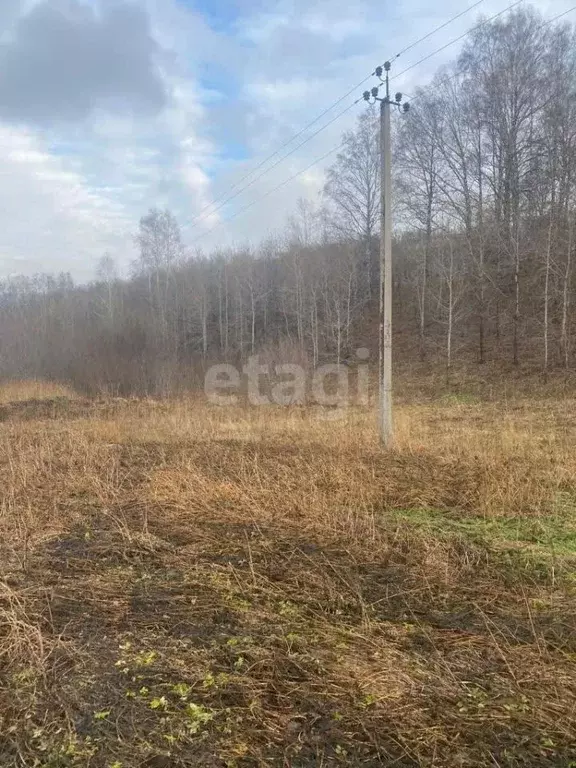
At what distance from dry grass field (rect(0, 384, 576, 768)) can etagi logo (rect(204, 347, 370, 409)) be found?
1196 centimetres

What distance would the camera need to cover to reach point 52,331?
37.4 metres

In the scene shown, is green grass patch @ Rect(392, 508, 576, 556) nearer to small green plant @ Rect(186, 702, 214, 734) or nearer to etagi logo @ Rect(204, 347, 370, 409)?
small green plant @ Rect(186, 702, 214, 734)

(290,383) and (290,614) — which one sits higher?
(290,383)

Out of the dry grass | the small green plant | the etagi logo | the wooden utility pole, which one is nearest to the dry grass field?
the small green plant

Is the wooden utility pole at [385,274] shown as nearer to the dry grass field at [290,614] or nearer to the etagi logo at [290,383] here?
the dry grass field at [290,614]

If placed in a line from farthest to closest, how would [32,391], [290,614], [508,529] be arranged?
[32,391], [508,529], [290,614]

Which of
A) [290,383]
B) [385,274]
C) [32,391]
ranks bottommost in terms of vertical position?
[32,391]

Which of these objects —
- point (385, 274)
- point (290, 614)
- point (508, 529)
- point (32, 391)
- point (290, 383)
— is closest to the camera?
point (290, 614)

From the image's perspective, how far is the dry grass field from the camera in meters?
2.16

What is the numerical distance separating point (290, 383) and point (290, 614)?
62.6 ft

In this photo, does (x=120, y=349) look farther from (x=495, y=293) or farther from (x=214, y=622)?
(x=214, y=622)

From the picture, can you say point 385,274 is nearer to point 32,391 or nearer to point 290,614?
point 290,614

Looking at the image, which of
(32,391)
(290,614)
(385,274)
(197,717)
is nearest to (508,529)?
(290,614)

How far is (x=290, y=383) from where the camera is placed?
22.2m
